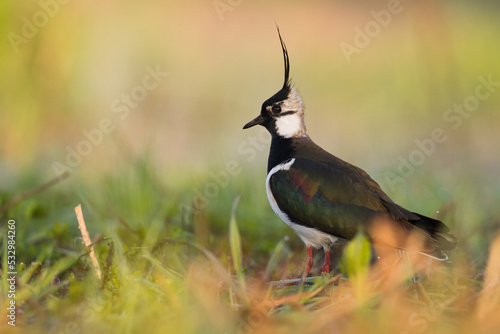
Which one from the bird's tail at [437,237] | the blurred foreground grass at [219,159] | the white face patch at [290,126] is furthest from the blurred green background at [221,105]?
the white face patch at [290,126]

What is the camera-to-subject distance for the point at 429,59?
4.66m

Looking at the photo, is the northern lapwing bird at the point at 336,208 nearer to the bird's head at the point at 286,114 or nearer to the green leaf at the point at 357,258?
the bird's head at the point at 286,114

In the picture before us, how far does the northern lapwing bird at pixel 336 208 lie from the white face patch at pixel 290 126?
294 mm

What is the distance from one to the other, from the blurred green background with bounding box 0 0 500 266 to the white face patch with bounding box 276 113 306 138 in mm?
775

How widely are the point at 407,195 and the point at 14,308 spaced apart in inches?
118

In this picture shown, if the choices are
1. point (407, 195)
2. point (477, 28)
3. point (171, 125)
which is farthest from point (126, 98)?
point (477, 28)

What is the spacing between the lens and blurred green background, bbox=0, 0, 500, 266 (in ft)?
15.8

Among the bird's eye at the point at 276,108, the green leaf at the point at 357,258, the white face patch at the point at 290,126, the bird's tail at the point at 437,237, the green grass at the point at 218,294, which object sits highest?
the bird's eye at the point at 276,108

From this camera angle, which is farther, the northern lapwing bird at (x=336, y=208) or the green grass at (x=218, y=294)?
the northern lapwing bird at (x=336, y=208)

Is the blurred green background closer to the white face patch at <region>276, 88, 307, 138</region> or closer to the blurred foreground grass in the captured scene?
the blurred foreground grass

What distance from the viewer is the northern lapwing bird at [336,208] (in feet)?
11.7

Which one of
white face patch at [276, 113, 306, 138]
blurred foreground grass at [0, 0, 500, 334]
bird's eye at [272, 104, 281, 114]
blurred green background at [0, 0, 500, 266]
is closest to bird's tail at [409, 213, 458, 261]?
blurred foreground grass at [0, 0, 500, 334]

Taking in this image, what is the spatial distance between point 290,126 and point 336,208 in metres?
0.86

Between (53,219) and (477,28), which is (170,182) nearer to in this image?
(53,219)
